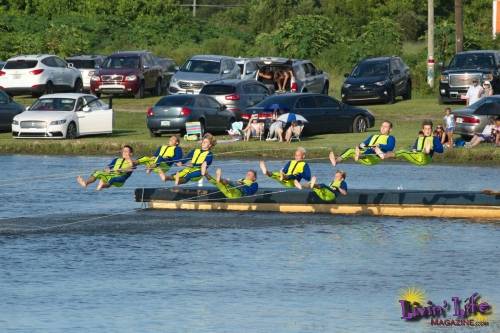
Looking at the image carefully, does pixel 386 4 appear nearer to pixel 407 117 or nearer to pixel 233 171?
pixel 407 117

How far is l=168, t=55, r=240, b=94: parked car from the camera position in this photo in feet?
169

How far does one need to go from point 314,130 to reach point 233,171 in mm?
6247

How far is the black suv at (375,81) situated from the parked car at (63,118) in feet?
33.6

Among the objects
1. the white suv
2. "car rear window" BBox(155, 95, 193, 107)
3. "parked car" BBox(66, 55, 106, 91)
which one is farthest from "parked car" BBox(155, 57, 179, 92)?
"car rear window" BBox(155, 95, 193, 107)

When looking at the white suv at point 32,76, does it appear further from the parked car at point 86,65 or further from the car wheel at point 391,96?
the car wheel at point 391,96

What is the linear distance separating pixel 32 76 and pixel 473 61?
1602 centimetres

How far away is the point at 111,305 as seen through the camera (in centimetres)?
2173

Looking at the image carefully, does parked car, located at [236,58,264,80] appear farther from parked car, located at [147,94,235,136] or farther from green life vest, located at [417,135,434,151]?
green life vest, located at [417,135,434,151]

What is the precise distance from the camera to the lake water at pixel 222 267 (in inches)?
818

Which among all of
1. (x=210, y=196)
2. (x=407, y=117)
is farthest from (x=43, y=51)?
(x=210, y=196)

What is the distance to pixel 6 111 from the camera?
46.5 meters

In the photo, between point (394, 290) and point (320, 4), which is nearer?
point (394, 290)

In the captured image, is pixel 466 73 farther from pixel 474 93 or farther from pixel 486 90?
pixel 474 93

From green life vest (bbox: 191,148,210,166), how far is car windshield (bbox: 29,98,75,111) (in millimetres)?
15624
